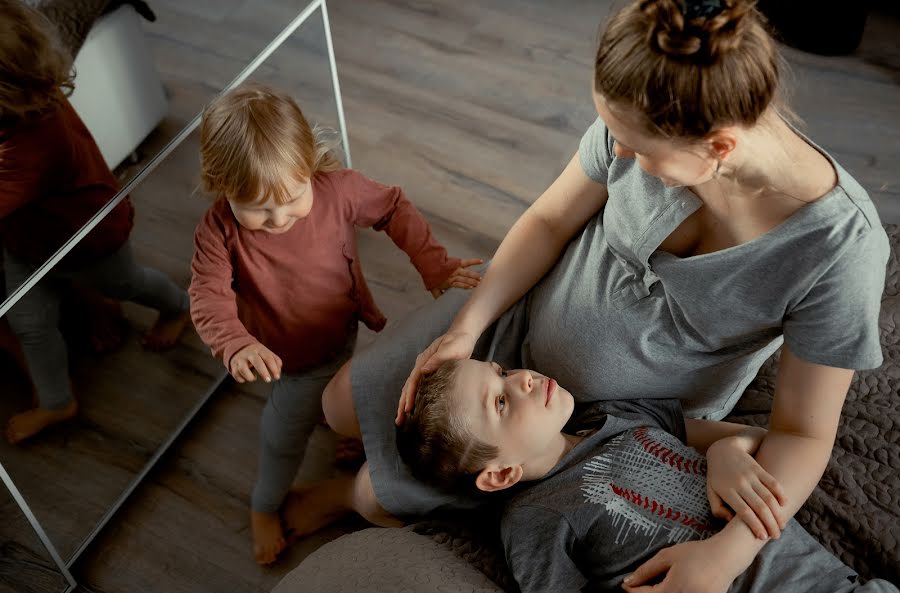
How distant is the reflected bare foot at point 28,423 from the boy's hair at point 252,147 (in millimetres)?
475

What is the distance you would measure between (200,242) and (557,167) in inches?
44.0

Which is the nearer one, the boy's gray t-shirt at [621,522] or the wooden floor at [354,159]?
the boy's gray t-shirt at [621,522]

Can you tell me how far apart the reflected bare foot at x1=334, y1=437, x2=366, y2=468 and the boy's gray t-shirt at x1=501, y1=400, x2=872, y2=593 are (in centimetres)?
51

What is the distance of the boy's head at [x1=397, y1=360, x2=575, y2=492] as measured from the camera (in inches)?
47.6

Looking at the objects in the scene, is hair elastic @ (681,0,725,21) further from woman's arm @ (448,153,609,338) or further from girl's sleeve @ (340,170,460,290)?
girl's sleeve @ (340,170,460,290)

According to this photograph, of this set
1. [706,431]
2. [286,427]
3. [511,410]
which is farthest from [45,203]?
[706,431]

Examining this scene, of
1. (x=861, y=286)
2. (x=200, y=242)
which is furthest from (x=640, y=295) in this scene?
(x=200, y=242)

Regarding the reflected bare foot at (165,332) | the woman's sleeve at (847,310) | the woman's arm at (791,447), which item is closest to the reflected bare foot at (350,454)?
the reflected bare foot at (165,332)

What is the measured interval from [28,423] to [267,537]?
473 mm

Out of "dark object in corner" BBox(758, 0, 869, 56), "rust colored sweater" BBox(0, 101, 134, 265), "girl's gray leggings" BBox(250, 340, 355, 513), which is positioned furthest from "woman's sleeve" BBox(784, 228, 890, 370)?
"dark object in corner" BBox(758, 0, 869, 56)

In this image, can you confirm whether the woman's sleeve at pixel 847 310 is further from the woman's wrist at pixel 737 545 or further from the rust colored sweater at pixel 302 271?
the rust colored sweater at pixel 302 271

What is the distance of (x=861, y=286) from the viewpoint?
1.01 m

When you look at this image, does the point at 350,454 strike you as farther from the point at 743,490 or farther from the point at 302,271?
the point at 743,490

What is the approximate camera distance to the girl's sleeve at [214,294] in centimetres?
130
